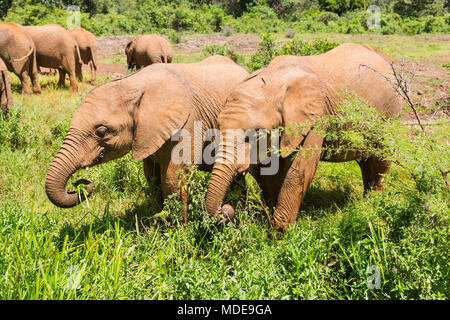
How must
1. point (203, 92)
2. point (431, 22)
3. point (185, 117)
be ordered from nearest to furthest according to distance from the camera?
point (185, 117)
point (203, 92)
point (431, 22)

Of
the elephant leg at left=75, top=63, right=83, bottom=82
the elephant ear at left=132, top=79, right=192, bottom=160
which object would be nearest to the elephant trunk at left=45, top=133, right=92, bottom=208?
the elephant ear at left=132, top=79, right=192, bottom=160

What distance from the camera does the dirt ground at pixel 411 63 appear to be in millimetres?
6970

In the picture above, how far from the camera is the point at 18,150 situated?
6293 millimetres

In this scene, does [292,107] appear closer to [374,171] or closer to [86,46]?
[374,171]

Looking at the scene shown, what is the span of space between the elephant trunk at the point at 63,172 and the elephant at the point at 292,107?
1271 millimetres

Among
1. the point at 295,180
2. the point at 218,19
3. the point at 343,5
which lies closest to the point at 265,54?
the point at 295,180

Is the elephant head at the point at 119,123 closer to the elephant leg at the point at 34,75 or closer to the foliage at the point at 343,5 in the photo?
the elephant leg at the point at 34,75

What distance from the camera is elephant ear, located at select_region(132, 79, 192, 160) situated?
374 cm

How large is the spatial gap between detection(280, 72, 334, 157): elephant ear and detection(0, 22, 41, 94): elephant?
760cm

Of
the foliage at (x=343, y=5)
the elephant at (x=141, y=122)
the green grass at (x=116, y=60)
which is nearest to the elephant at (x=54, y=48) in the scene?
the green grass at (x=116, y=60)

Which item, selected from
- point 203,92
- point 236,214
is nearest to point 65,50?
point 203,92

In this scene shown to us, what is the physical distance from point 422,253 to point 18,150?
6.01m

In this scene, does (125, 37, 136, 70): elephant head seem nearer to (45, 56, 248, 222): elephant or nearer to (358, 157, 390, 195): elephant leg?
(45, 56, 248, 222): elephant
